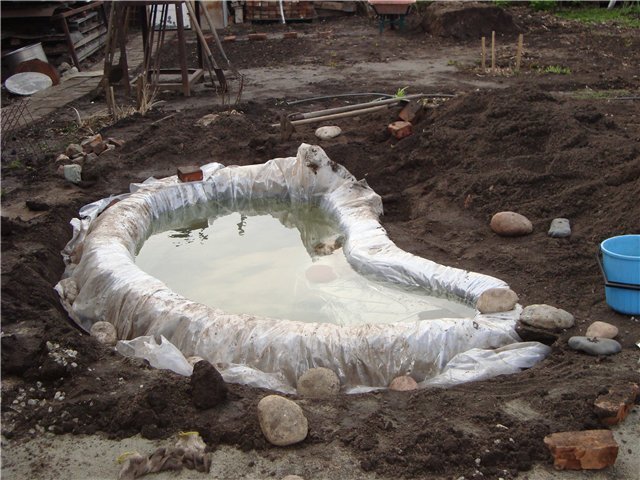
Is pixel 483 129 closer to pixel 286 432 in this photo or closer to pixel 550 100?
pixel 550 100

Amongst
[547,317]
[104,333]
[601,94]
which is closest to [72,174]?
[104,333]

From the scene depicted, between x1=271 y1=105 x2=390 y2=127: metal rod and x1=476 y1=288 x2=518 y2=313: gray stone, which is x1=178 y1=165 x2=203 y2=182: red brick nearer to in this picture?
x1=271 y1=105 x2=390 y2=127: metal rod

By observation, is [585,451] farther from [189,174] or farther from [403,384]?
[189,174]

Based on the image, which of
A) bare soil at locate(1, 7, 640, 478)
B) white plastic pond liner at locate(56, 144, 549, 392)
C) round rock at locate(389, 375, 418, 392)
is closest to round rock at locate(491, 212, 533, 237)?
bare soil at locate(1, 7, 640, 478)

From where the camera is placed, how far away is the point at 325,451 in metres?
3.46

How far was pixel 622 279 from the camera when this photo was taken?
179 inches

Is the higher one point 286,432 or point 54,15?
point 54,15

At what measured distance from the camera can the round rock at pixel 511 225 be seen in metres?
5.93

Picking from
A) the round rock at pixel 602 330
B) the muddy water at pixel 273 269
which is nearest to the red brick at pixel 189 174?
the muddy water at pixel 273 269

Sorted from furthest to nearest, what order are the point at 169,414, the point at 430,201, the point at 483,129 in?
1. the point at 483,129
2. the point at 430,201
3. the point at 169,414

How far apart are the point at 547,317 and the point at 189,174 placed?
12.8ft

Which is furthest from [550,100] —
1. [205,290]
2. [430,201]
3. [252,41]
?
[252,41]

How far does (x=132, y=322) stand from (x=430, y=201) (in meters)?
3.13

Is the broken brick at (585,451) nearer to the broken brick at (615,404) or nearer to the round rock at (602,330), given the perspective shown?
the broken brick at (615,404)
